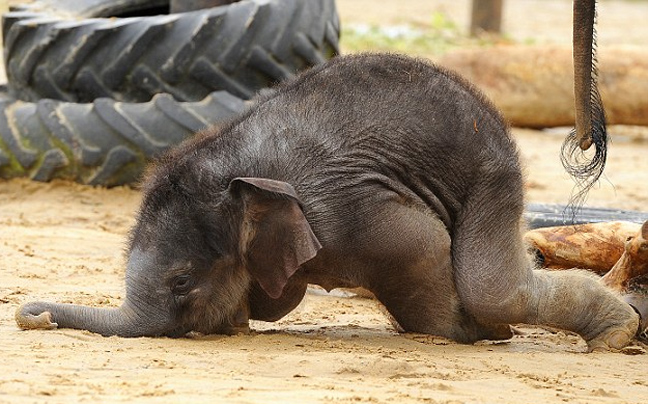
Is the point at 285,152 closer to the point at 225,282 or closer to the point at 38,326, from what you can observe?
the point at 225,282

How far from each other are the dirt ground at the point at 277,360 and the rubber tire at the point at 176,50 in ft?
6.48

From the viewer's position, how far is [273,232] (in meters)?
5.17

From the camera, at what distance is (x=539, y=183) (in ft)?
34.4

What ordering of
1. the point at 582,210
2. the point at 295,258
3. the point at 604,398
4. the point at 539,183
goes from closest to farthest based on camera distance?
the point at 604,398 < the point at 295,258 < the point at 582,210 < the point at 539,183

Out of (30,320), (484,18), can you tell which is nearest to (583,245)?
(30,320)

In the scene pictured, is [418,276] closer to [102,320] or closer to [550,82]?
[102,320]

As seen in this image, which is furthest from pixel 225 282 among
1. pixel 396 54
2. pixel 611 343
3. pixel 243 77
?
pixel 243 77

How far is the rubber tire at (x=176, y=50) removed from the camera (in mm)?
9031

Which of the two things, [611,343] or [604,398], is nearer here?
[604,398]

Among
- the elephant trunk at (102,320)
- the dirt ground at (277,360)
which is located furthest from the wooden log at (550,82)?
the elephant trunk at (102,320)

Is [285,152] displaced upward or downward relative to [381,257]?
upward

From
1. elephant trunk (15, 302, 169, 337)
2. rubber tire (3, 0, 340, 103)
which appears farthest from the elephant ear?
rubber tire (3, 0, 340, 103)

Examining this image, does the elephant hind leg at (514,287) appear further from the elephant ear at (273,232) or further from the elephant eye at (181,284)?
the elephant eye at (181,284)

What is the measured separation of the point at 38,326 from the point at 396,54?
1936 millimetres
